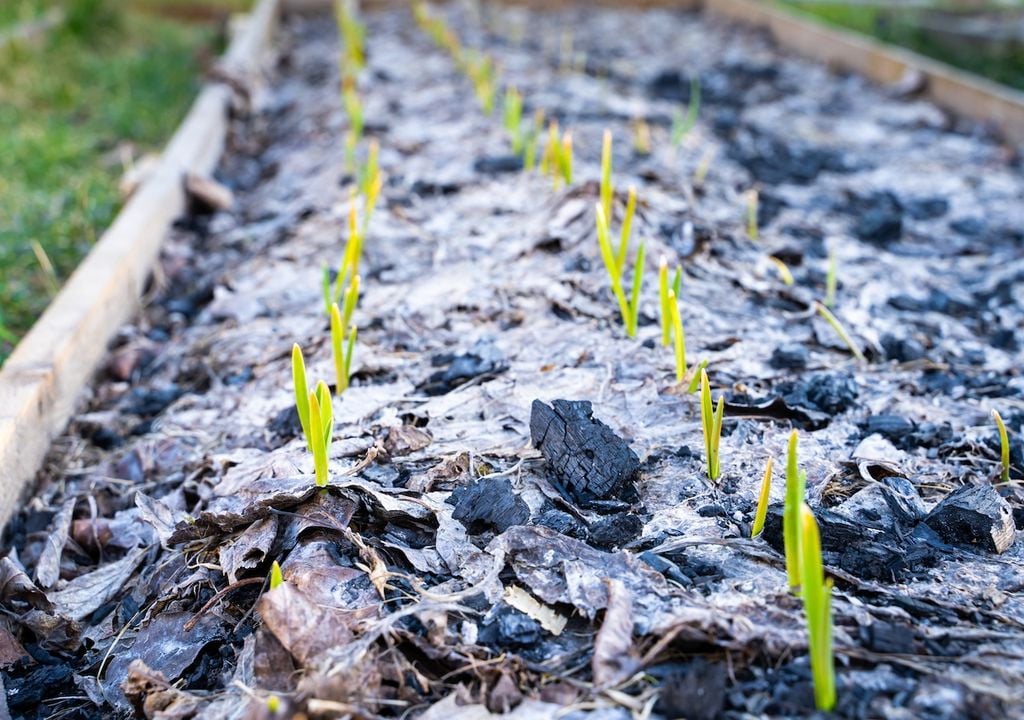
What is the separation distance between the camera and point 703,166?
341cm

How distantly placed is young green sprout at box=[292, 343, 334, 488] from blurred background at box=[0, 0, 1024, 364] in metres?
1.17

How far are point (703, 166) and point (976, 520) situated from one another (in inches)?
84.0

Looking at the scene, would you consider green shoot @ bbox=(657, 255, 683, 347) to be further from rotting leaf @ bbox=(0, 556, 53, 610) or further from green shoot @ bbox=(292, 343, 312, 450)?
rotting leaf @ bbox=(0, 556, 53, 610)

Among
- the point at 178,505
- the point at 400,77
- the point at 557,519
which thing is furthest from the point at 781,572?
the point at 400,77

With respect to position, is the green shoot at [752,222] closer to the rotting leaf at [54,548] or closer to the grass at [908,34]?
the rotting leaf at [54,548]

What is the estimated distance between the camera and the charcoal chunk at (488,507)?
1529 millimetres

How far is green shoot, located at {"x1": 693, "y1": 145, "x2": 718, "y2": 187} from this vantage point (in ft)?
10.9

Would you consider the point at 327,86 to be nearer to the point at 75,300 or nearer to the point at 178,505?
the point at 75,300

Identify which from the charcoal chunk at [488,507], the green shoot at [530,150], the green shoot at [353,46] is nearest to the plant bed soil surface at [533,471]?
the charcoal chunk at [488,507]

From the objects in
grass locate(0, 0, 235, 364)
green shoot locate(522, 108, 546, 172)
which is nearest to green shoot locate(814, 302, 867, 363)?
green shoot locate(522, 108, 546, 172)

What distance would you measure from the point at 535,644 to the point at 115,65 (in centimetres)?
505

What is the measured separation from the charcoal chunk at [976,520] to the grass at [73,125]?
215cm

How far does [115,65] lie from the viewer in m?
5.29

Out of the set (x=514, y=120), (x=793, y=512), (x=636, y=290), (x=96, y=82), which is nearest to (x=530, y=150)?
(x=514, y=120)
